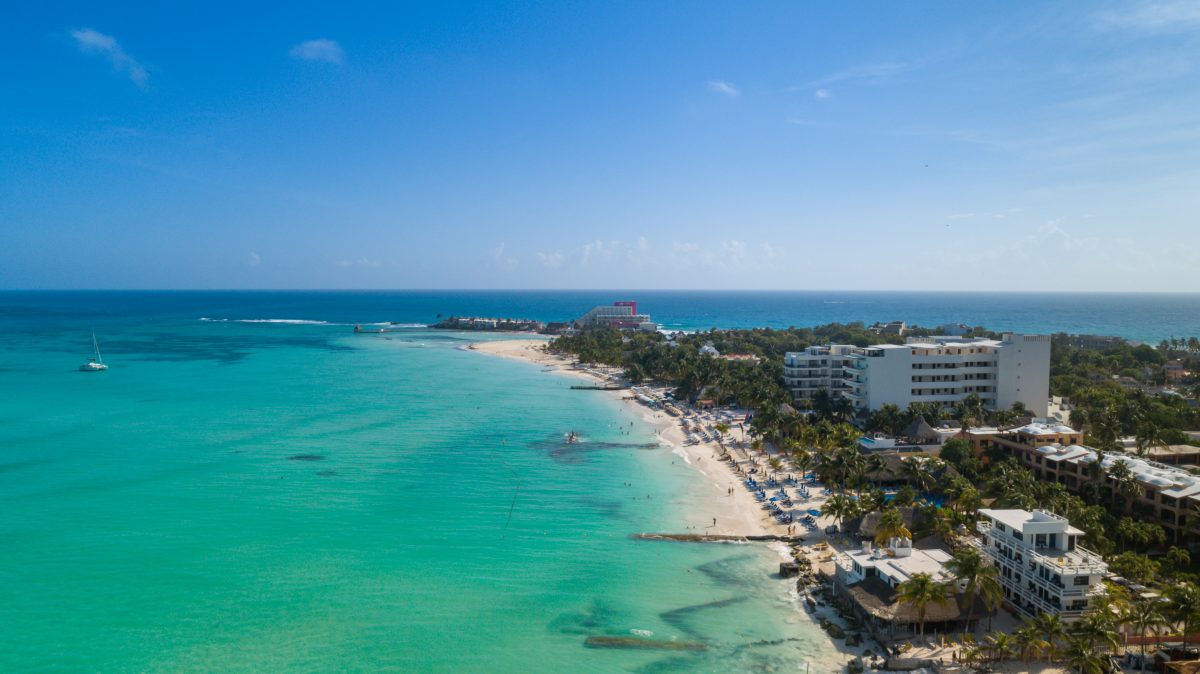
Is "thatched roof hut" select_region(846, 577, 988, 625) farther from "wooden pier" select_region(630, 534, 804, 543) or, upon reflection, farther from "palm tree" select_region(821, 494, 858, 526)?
"wooden pier" select_region(630, 534, 804, 543)

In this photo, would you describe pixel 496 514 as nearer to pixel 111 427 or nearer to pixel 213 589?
pixel 213 589

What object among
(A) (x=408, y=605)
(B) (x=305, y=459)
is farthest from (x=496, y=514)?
(B) (x=305, y=459)

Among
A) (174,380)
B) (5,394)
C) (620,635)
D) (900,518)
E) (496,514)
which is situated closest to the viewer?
(620,635)

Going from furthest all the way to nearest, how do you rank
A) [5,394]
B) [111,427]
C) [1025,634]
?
[5,394] → [111,427] → [1025,634]


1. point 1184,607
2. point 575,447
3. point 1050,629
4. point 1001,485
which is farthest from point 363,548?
point 1184,607

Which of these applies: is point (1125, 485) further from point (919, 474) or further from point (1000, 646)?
point (1000, 646)

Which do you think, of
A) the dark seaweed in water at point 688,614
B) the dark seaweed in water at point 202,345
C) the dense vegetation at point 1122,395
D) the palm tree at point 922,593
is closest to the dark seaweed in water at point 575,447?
the dark seaweed in water at point 688,614
